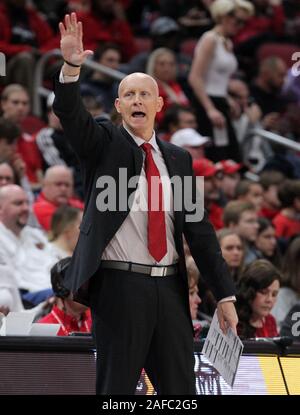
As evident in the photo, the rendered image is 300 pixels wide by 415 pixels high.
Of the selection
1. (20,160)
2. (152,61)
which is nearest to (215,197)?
(20,160)

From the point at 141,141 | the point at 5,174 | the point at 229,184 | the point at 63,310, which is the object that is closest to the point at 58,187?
the point at 5,174

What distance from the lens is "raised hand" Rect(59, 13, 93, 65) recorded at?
421cm

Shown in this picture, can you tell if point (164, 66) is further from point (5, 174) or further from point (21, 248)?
point (21, 248)

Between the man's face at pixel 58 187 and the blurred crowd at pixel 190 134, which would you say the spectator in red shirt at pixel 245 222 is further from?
the man's face at pixel 58 187

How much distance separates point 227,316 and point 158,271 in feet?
1.17

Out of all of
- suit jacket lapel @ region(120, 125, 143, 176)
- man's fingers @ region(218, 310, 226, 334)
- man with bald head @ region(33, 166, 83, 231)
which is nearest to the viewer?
suit jacket lapel @ region(120, 125, 143, 176)

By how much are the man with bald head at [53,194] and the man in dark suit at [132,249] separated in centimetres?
352

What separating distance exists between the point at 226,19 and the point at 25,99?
6.01ft

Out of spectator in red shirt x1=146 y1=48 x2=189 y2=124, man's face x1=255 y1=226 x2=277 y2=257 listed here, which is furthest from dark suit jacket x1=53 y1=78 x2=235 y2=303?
spectator in red shirt x1=146 y1=48 x2=189 y2=124

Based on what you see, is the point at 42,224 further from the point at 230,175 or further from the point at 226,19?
the point at 226,19

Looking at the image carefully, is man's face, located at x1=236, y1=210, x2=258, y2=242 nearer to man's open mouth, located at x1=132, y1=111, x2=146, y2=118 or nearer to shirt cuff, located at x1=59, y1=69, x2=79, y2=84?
man's open mouth, located at x1=132, y1=111, x2=146, y2=118

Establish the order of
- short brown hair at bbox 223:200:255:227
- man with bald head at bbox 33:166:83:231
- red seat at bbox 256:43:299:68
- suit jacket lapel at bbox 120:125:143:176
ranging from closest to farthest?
suit jacket lapel at bbox 120:125:143:176 < man with bald head at bbox 33:166:83:231 < short brown hair at bbox 223:200:255:227 < red seat at bbox 256:43:299:68

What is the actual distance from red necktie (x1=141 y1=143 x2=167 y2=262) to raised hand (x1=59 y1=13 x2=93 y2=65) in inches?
19.6

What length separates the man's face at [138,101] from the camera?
14.6ft
